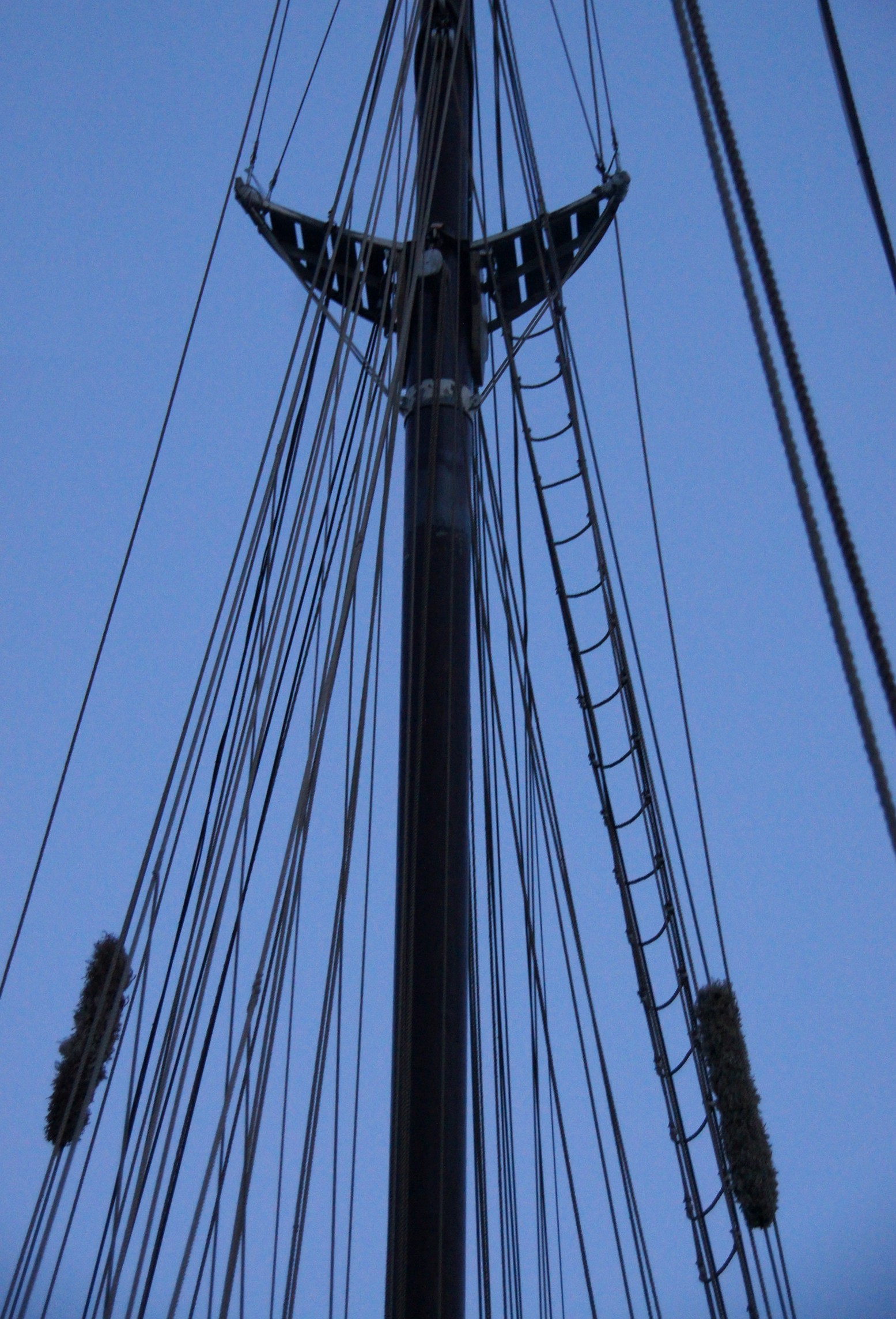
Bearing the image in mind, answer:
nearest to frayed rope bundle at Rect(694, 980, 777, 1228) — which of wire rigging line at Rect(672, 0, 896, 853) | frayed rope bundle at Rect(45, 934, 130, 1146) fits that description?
frayed rope bundle at Rect(45, 934, 130, 1146)

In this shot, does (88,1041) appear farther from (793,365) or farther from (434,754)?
(793,365)

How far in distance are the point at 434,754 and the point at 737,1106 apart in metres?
2.00

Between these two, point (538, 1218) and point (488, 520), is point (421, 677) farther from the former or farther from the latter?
point (538, 1218)

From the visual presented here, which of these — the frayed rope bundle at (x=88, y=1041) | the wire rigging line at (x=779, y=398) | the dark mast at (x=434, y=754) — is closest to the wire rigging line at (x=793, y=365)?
the wire rigging line at (x=779, y=398)

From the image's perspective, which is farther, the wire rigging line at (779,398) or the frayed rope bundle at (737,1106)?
the frayed rope bundle at (737,1106)

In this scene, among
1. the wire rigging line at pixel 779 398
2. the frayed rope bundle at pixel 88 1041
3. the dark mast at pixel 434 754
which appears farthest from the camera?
the frayed rope bundle at pixel 88 1041

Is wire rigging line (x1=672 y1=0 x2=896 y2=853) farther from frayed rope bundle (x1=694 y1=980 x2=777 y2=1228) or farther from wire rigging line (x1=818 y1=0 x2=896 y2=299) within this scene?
frayed rope bundle (x1=694 y1=980 x2=777 y2=1228)

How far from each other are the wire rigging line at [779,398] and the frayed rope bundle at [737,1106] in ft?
11.6

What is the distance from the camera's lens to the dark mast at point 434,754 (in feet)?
14.3

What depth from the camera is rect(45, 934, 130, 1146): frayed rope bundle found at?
193 inches

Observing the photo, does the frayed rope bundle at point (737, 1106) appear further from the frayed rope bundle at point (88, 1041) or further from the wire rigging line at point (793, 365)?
the wire rigging line at point (793, 365)

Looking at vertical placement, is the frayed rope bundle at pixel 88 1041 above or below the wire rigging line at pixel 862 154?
below

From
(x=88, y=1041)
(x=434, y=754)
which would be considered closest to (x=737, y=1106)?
(x=434, y=754)

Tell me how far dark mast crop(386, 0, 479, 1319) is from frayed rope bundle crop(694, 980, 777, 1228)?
1250mm
